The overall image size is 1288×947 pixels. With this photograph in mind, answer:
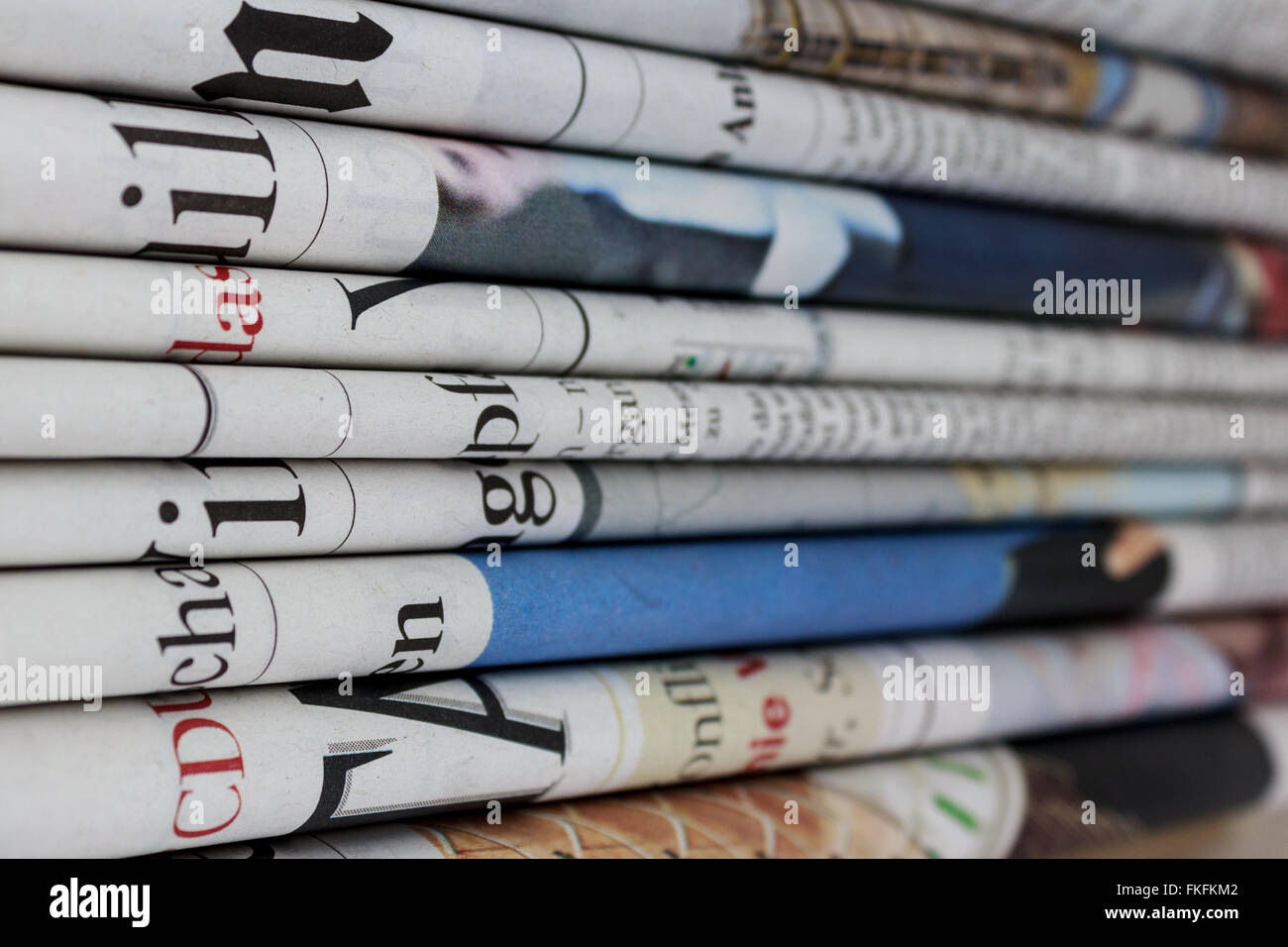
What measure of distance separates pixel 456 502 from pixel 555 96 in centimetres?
15

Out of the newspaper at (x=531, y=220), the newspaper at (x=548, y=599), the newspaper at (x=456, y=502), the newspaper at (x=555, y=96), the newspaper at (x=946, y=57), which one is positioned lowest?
the newspaper at (x=548, y=599)

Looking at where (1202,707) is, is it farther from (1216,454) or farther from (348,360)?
(348,360)

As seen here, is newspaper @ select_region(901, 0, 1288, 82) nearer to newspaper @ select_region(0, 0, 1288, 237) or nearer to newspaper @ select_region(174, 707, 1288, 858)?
newspaper @ select_region(0, 0, 1288, 237)

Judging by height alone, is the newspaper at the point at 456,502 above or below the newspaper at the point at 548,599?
above

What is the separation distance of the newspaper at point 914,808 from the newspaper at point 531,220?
7.7 inches

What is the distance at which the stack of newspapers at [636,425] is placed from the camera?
0.36 m

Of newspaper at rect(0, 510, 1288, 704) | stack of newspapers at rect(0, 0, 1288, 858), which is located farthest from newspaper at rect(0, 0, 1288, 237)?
newspaper at rect(0, 510, 1288, 704)

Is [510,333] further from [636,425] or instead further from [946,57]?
[946,57]

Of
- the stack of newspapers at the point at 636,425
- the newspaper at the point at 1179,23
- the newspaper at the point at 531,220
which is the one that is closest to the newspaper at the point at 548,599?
the stack of newspapers at the point at 636,425

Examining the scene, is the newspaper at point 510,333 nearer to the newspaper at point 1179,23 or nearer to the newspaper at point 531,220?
the newspaper at point 531,220

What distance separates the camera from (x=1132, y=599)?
62 cm

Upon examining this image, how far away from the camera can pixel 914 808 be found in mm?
535

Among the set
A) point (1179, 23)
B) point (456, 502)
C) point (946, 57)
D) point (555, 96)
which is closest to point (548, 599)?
point (456, 502)
